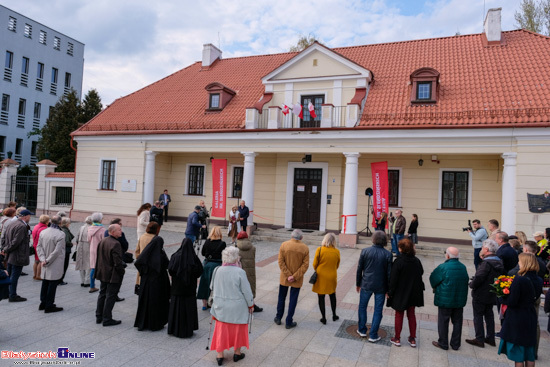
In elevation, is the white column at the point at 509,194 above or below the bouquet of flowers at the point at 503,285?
above

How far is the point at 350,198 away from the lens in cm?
1452

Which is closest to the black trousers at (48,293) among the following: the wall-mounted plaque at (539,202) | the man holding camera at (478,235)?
the man holding camera at (478,235)

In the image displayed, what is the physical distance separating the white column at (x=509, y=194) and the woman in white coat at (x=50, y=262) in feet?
42.2

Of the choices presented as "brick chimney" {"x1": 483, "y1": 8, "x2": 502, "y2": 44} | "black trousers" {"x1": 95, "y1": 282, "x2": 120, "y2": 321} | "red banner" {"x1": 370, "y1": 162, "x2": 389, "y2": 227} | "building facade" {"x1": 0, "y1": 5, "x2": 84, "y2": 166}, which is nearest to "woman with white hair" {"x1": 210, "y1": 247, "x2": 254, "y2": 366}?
"black trousers" {"x1": 95, "y1": 282, "x2": 120, "y2": 321}

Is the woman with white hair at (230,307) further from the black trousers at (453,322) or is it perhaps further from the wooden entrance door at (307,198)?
the wooden entrance door at (307,198)

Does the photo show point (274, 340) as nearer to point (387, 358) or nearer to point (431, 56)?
point (387, 358)

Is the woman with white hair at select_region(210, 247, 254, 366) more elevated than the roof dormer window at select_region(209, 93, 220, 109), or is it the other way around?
the roof dormer window at select_region(209, 93, 220, 109)

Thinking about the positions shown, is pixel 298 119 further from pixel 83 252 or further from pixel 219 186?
pixel 83 252

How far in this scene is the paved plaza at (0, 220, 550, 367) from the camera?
5.11 metres

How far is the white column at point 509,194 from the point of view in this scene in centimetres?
1249

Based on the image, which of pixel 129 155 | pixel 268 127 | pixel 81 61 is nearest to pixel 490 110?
pixel 268 127

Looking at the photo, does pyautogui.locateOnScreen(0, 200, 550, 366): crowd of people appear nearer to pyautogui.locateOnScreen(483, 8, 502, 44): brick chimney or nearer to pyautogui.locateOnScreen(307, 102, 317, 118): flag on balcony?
pyautogui.locateOnScreen(307, 102, 317, 118): flag on balcony

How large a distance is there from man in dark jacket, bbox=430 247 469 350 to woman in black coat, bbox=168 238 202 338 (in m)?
3.67

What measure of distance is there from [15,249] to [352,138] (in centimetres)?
1131
